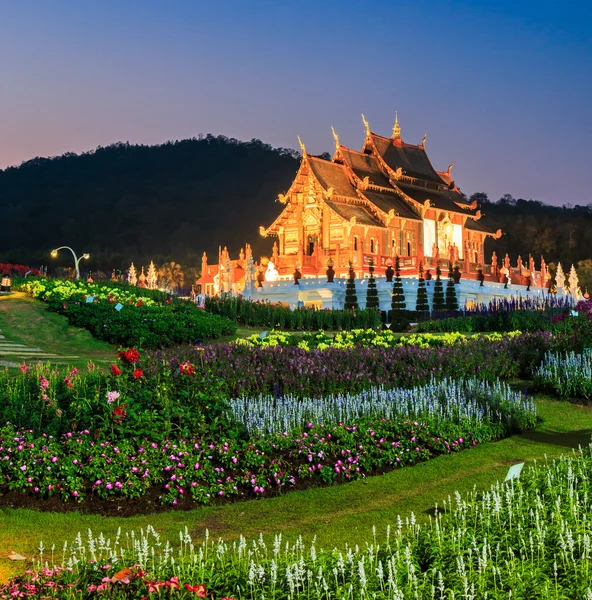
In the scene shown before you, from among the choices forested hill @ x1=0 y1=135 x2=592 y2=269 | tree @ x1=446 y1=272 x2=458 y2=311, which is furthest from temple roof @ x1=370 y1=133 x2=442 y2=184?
forested hill @ x1=0 y1=135 x2=592 y2=269

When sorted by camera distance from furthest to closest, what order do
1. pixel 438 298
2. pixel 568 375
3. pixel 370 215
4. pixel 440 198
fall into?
pixel 440 198
pixel 370 215
pixel 438 298
pixel 568 375

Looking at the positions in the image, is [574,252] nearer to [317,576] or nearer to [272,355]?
[272,355]

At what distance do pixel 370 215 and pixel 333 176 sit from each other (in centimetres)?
333

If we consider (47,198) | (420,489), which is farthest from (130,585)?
(47,198)

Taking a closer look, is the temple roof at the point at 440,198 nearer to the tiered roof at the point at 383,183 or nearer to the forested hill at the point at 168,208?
the tiered roof at the point at 383,183

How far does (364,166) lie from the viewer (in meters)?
54.8

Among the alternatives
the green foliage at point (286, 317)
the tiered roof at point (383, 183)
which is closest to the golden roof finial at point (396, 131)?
the tiered roof at point (383, 183)

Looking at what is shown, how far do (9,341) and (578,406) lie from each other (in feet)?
48.6

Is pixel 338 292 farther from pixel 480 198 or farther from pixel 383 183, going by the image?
pixel 480 198

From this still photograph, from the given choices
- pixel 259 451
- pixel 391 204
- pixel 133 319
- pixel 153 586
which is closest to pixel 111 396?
pixel 259 451

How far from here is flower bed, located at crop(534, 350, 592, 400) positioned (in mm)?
15312

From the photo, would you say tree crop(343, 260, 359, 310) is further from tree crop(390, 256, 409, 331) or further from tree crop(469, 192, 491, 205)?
tree crop(469, 192, 491, 205)

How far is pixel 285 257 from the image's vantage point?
170 feet

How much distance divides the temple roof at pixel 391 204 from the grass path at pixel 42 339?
28661mm
